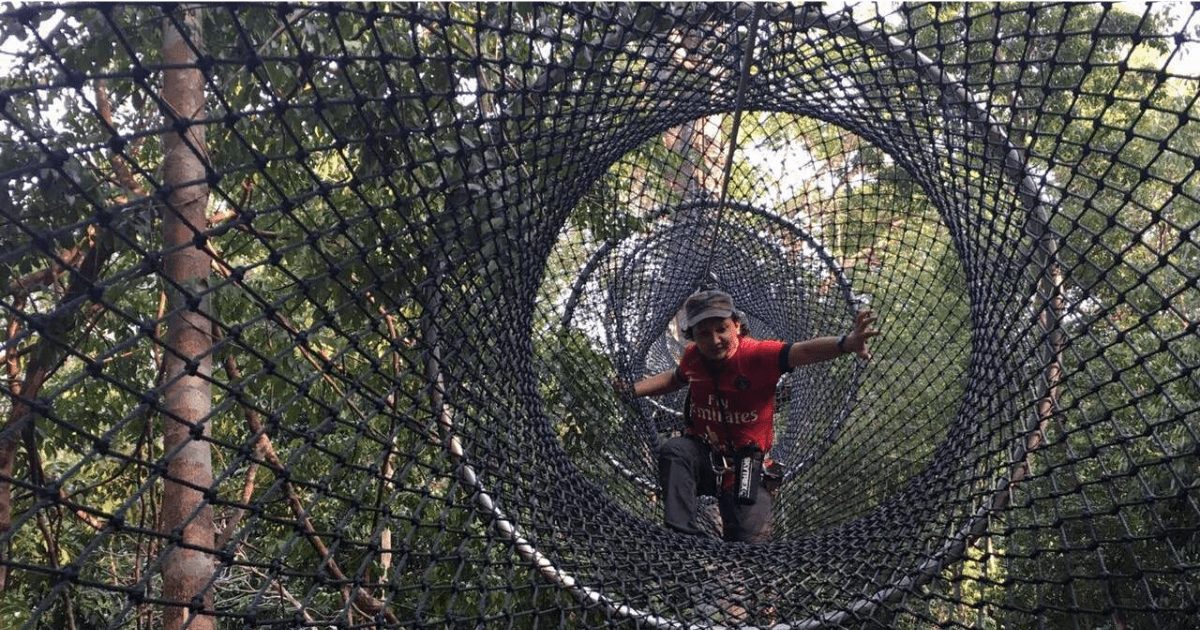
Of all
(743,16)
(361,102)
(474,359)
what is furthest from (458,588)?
(743,16)

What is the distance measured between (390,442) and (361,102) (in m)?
0.56

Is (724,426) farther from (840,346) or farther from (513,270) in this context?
(513,270)

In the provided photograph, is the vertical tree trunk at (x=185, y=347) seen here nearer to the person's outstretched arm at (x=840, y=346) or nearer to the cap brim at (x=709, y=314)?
the cap brim at (x=709, y=314)

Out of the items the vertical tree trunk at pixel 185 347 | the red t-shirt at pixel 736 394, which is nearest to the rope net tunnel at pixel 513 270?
the vertical tree trunk at pixel 185 347

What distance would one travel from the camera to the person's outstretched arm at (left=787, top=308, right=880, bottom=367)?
1.95m

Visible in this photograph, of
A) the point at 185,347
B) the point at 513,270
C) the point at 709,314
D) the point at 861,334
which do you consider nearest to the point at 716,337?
the point at 709,314

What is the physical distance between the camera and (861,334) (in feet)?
6.42

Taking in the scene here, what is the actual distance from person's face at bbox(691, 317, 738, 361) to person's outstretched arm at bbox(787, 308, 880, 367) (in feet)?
0.69

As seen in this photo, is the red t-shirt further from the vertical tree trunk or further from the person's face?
the vertical tree trunk

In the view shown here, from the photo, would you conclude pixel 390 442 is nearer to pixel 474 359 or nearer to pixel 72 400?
pixel 474 359

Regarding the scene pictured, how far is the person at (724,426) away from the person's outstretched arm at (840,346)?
0.08 metres

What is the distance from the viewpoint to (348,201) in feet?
7.75

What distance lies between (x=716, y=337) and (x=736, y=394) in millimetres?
172

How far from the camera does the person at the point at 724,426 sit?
243cm
